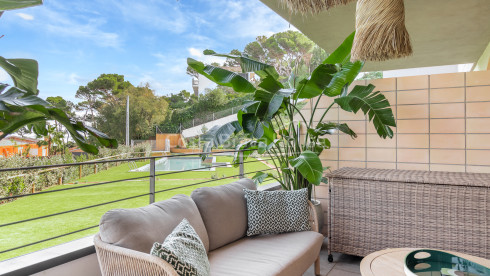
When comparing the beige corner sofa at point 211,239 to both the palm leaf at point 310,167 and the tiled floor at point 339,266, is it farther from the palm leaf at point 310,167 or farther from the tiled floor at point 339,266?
the palm leaf at point 310,167

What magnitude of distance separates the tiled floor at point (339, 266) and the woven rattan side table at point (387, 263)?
819 mm

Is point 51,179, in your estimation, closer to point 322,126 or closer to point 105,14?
point 322,126

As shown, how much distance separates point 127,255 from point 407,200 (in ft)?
7.21

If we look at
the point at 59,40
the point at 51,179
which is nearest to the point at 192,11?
the point at 59,40

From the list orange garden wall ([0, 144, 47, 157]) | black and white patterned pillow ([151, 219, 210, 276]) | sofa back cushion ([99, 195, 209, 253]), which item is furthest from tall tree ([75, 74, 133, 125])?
black and white patterned pillow ([151, 219, 210, 276])

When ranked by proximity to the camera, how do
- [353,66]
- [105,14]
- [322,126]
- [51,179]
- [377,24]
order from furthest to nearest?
1. [105,14]
2. [51,179]
3. [322,126]
4. [353,66]
5. [377,24]

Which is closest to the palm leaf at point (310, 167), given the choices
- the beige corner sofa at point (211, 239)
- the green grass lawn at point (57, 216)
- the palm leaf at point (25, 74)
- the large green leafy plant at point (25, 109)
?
the beige corner sofa at point (211, 239)

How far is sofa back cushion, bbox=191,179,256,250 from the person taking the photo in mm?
2123

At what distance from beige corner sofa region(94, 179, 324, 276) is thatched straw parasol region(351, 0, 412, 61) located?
1.33m

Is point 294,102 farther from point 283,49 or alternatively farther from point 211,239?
point 283,49

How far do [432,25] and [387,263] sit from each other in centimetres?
323

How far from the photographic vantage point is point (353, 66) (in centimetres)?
271

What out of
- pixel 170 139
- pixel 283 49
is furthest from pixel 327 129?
pixel 170 139

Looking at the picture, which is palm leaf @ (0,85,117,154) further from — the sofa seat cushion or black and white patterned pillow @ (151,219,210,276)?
the sofa seat cushion
